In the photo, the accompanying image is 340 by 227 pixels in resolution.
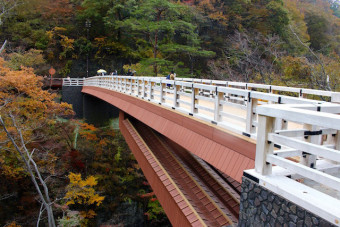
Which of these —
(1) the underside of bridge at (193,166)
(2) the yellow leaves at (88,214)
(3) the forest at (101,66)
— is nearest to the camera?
(1) the underside of bridge at (193,166)

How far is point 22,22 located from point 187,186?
3892cm

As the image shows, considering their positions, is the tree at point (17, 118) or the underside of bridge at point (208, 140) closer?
the underside of bridge at point (208, 140)

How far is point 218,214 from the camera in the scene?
6.54m

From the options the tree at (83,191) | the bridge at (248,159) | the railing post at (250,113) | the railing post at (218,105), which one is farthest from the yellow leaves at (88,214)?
the railing post at (250,113)

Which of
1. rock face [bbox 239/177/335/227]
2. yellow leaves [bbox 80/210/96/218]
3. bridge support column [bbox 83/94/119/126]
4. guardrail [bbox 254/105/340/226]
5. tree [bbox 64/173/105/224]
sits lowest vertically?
yellow leaves [bbox 80/210/96/218]

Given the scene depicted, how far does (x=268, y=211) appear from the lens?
325 cm

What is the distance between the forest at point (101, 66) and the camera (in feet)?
51.1

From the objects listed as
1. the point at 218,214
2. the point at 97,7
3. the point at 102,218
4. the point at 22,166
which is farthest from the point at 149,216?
the point at 97,7

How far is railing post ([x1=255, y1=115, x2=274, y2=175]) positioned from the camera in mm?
3402

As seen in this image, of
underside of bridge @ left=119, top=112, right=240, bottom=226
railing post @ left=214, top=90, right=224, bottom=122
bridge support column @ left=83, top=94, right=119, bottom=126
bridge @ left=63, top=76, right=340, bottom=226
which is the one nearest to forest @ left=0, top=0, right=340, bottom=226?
bridge support column @ left=83, top=94, right=119, bottom=126

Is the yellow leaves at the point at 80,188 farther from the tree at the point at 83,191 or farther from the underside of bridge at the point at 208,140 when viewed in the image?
the underside of bridge at the point at 208,140

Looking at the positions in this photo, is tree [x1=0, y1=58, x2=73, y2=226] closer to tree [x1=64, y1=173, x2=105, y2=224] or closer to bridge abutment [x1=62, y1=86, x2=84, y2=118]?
tree [x1=64, y1=173, x2=105, y2=224]

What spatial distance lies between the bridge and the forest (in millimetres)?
6158

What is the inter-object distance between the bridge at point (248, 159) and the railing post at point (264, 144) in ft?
0.04
